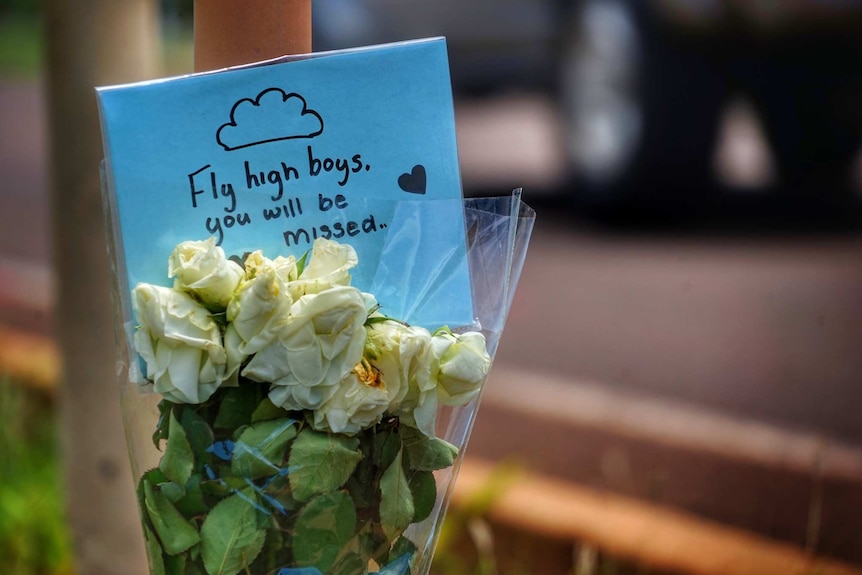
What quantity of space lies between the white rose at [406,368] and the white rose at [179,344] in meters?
0.12

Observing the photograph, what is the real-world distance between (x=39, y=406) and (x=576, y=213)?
3.09m

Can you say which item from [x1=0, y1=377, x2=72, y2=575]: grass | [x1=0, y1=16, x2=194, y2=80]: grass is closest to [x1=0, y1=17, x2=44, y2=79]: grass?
[x1=0, y1=16, x2=194, y2=80]: grass

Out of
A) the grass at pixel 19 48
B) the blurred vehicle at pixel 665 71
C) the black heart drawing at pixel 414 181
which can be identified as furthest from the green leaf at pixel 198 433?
the grass at pixel 19 48

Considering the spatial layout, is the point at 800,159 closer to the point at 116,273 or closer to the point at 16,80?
the point at 116,273

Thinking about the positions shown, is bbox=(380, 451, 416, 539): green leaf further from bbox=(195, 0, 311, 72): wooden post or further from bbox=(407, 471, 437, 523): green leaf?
bbox=(195, 0, 311, 72): wooden post

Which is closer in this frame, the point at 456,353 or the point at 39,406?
the point at 456,353

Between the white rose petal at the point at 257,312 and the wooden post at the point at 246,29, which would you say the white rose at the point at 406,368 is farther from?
the wooden post at the point at 246,29

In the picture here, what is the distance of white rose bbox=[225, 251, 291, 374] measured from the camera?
2.46 ft

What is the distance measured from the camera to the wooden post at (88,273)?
1.78m

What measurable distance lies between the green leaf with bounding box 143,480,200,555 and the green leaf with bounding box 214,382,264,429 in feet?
0.25

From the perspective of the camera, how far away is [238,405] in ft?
2.63

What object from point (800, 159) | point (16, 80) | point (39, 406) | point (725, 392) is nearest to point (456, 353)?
point (39, 406)

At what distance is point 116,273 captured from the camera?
86cm

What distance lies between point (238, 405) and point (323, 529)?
12 cm
